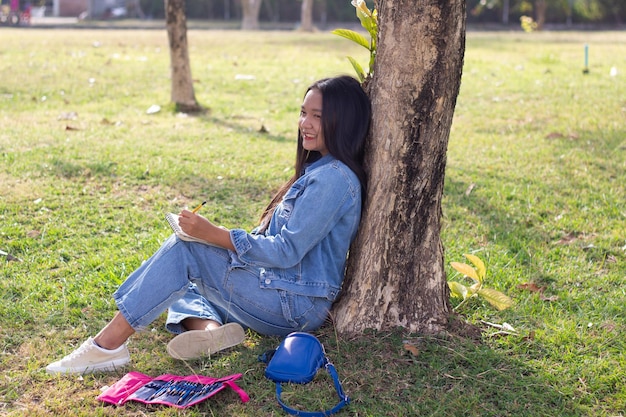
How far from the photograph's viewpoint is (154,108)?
7.75 meters

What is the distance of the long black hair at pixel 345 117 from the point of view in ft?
10.0

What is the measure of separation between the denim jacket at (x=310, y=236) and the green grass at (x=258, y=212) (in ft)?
1.00

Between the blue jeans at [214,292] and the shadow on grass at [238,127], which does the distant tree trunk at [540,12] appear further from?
the blue jeans at [214,292]

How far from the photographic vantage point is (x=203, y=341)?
309cm

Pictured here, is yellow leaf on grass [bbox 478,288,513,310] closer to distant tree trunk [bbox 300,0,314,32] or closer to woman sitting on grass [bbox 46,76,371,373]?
woman sitting on grass [bbox 46,76,371,373]

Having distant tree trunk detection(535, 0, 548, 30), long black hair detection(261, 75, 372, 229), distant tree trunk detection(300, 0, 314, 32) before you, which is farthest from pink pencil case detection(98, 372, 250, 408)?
distant tree trunk detection(535, 0, 548, 30)

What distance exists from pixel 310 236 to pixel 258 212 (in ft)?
6.08

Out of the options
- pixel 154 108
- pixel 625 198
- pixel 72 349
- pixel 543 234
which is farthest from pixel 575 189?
pixel 154 108

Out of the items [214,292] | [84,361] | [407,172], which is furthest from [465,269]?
[84,361]

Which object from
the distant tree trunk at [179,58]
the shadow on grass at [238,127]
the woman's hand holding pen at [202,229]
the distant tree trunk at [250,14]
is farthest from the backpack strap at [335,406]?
the distant tree trunk at [250,14]

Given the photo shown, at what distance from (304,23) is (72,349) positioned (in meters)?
20.2

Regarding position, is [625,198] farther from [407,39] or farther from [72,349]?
[72,349]

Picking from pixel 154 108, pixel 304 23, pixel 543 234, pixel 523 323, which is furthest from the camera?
pixel 304 23

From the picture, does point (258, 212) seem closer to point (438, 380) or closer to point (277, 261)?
point (277, 261)
